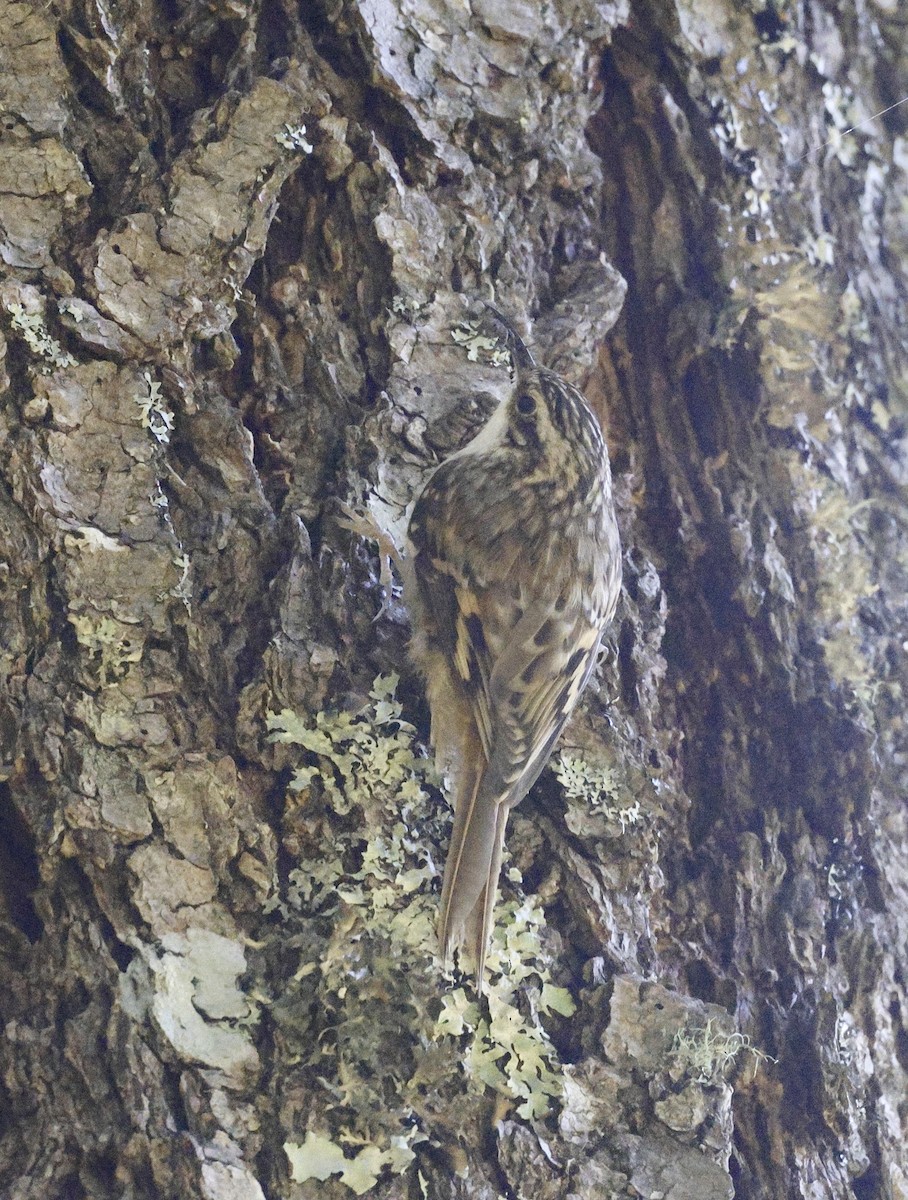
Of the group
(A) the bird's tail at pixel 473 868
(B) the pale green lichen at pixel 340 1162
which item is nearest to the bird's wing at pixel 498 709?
(A) the bird's tail at pixel 473 868

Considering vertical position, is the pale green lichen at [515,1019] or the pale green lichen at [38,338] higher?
the pale green lichen at [38,338]

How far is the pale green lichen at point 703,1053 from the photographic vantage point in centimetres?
157

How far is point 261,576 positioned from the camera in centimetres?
169

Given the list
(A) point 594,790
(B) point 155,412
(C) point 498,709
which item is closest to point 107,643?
(B) point 155,412

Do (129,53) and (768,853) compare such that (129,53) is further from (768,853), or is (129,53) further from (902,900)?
(902,900)

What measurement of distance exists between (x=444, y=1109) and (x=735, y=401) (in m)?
1.26

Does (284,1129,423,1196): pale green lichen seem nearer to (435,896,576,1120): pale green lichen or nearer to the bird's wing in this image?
(435,896,576,1120): pale green lichen

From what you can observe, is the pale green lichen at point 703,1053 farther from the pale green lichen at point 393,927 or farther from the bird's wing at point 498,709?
the bird's wing at point 498,709

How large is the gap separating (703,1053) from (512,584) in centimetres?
79

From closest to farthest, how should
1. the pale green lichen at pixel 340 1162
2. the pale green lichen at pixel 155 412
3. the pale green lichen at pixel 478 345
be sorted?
the pale green lichen at pixel 340 1162 < the pale green lichen at pixel 155 412 < the pale green lichen at pixel 478 345

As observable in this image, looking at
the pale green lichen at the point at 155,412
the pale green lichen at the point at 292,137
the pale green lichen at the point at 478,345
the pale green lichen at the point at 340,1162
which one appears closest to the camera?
the pale green lichen at the point at 340,1162

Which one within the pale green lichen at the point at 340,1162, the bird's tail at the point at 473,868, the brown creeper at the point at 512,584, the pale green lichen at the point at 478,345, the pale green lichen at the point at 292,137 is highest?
the pale green lichen at the point at 292,137

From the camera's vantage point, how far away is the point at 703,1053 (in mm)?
1582

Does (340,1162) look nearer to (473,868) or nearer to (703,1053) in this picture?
(473,868)
